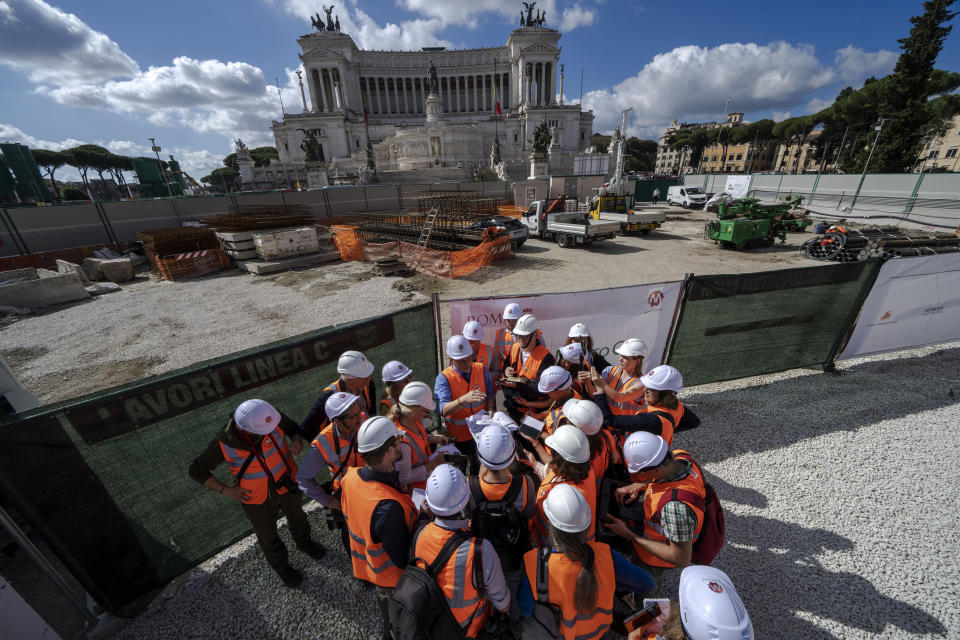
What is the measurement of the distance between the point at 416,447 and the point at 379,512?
0.81 m

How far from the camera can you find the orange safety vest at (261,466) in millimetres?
2744

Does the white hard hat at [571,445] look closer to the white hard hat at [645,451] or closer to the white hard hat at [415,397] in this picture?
the white hard hat at [645,451]

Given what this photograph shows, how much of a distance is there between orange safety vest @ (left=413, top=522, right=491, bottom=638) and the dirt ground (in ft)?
27.2

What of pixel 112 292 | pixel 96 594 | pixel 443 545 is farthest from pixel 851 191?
pixel 112 292

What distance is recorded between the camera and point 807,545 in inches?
133

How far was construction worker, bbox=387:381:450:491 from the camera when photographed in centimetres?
278

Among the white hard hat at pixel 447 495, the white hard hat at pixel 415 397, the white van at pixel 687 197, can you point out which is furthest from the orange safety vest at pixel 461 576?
the white van at pixel 687 197

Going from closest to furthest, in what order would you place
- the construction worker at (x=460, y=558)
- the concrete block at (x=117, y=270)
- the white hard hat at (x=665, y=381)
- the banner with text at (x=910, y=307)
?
1. the construction worker at (x=460, y=558)
2. the white hard hat at (x=665, y=381)
3. the banner with text at (x=910, y=307)
4. the concrete block at (x=117, y=270)

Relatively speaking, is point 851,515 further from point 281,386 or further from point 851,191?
point 851,191

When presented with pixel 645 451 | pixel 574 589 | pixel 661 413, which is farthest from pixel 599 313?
pixel 574 589

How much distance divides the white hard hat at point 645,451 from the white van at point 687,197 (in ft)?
115

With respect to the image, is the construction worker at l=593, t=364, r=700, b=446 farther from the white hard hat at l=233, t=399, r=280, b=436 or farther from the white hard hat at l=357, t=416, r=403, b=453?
the white hard hat at l=233, t=399, r=280, b=436

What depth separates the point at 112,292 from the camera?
1312 cm

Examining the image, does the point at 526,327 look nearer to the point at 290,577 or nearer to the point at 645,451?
the point at 645,451
